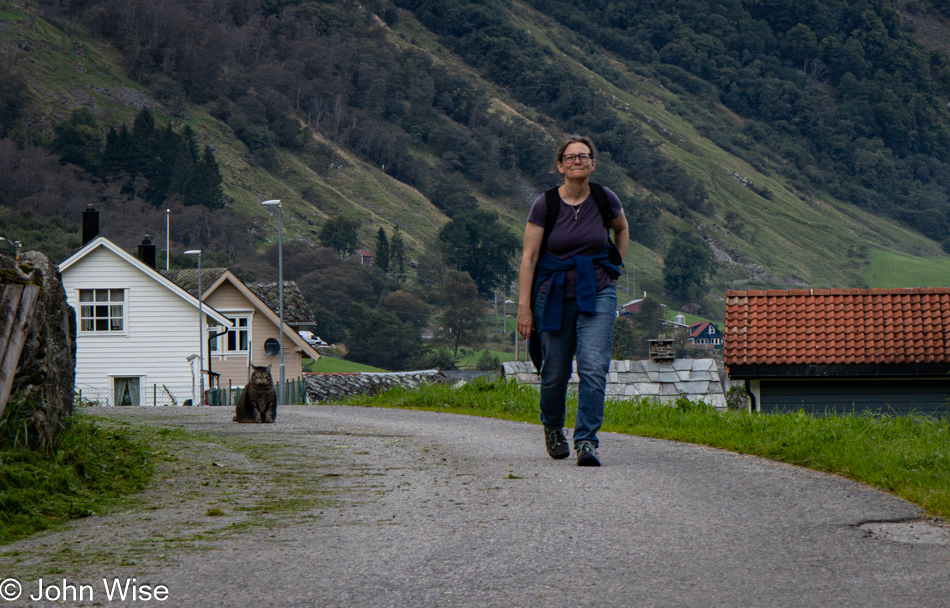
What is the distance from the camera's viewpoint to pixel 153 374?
130 ft

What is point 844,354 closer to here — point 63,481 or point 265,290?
point 63,481

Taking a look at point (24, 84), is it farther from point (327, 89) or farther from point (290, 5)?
point (290, 5)

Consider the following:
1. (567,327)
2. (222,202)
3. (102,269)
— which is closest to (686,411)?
(567,327)

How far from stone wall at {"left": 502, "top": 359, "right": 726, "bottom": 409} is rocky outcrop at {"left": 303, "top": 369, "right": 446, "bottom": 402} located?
20434mm

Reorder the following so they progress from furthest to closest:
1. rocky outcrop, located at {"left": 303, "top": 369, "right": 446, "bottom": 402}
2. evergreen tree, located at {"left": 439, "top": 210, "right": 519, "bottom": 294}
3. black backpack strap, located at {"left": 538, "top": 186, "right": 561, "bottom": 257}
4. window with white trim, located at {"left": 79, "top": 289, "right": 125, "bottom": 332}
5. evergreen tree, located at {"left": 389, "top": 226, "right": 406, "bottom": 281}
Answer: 1. evergreen tree, located at {"left": 439, "top": 210, "right": 519, "bottom": 294}
2. evergreen tree, located at {"left": 389, "top": 226, "right": 406, "bottom": 281}
3. rocky outcrop, located at {"left": 303, "top": 369, "right": 446, "bottom": 402}
4. window with white trim, located at {"left": 79, "top": 289, "right": 125, "bottom": 332}
5. black backpack strap, located at {"left": 538, "top": 186, "right": 561, "bottom": 257}

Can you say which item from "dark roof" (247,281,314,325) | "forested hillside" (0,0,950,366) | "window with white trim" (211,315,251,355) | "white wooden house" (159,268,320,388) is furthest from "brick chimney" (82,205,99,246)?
"forested hillside" (0,0,950,366)

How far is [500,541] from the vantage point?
4.10 metres

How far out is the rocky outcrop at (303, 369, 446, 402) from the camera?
44781 mm

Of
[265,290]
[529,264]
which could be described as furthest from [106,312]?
[529,264]

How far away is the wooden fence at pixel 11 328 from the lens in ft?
17.5

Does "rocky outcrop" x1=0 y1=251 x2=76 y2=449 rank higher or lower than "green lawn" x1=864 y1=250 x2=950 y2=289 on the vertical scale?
lower

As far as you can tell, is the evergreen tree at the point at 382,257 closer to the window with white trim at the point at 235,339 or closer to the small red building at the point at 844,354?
the window with white trim at the point at 235,339

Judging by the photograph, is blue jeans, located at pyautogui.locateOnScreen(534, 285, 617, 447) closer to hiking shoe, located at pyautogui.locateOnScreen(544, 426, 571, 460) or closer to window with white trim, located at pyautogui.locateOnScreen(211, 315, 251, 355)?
hiking shoe, located at pyautogui.locateOnScreen(544, 426, 571, 460)

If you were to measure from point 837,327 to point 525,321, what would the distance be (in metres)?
19.1
